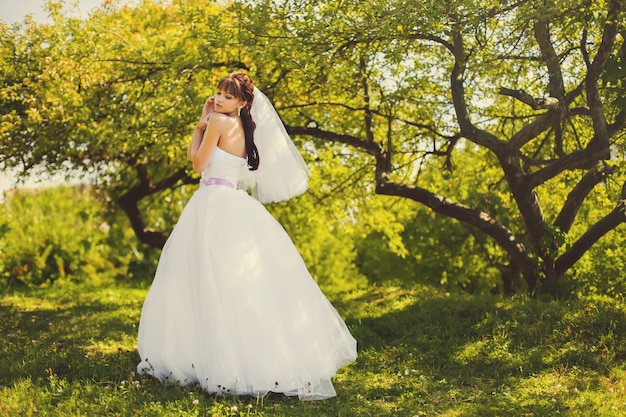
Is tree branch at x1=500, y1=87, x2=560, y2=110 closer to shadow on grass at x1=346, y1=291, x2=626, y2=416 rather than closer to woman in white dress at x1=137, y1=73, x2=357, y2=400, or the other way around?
shadow on grass at x1=346, y1=291, x2=626, y2=416

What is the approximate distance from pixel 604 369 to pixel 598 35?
439 centimetres

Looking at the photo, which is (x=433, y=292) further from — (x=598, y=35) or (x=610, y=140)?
(x=598, y=35)

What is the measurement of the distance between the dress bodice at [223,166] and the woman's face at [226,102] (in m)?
0.35

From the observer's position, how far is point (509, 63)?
29.3 feet

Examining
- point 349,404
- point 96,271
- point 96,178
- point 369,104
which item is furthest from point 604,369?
point 96,271

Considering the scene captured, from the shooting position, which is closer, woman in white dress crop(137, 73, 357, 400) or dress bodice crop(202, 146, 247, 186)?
woman in white dress crop(137, 73, 357, 400)

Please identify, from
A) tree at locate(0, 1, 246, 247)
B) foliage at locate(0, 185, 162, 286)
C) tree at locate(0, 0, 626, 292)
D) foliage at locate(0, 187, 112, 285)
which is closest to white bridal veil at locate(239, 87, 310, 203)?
tree at locate(0, 0, 626, 292)

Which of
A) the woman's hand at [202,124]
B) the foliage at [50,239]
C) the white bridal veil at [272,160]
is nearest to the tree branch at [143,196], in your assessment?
the foliage at [50,239]

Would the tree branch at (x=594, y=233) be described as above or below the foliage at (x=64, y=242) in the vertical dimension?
above

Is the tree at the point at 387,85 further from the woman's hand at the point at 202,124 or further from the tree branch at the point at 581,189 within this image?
the woman's hand at the point at 202,124

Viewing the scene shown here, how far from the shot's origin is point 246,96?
592 cm

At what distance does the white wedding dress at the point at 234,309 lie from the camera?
17.6ft

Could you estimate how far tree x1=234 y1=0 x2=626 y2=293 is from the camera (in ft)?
23.3

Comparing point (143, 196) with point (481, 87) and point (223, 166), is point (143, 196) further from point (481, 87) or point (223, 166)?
point (223, 166)
